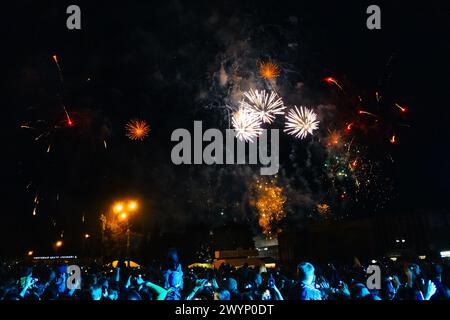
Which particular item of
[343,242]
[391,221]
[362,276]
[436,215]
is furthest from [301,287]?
[343,242]


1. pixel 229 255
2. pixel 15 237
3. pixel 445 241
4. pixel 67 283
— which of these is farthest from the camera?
pixel 15 237

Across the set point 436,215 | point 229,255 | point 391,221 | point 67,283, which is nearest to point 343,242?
point 391,221

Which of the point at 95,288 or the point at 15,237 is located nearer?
the point at 95,288

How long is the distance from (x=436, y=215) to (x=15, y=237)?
6297 cm

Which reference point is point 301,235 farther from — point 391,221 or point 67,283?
point 67,283

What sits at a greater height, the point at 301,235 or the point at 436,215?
the point at 436,215

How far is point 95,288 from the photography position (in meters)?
5.85
